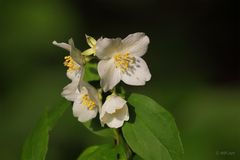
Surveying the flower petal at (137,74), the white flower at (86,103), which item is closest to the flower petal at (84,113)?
the white flower at (86,103)

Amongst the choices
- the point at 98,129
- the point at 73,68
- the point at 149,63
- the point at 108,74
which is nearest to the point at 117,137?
the point at 98,129

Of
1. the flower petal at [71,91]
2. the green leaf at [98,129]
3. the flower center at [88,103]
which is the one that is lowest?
the green leaf at [98,129]

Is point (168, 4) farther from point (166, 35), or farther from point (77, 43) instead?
point (77, 43)

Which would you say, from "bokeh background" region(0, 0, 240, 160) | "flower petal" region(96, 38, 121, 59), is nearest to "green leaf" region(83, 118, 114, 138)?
"flower petal" region(96, 38, 121, 59)

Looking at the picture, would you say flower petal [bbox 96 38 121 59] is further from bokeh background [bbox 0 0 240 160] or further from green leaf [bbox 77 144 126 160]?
bokeh background [bbox 0 0 240 160]

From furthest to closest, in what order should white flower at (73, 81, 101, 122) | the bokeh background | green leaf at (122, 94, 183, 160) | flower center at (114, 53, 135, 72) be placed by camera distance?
1. the bokeh background
2. flower center at (114, 53, 135, 72)
3. white flower at (73, 81, 101, 122)
4. green leaf at (122, 94, 183, 160)

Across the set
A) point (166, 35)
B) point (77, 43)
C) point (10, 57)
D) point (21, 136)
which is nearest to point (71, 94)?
point (21, 136)

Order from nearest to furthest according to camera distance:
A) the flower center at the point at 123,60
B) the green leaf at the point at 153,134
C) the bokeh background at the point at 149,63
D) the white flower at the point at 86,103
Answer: the green leaf at the point at 153,134, the white flower at the point at 86,103, the flower center at the point at 123,60, the bokeh background at the point at 149,63

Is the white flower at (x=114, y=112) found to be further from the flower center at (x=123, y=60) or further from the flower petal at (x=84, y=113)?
the flower center at (x=123, y=60)
